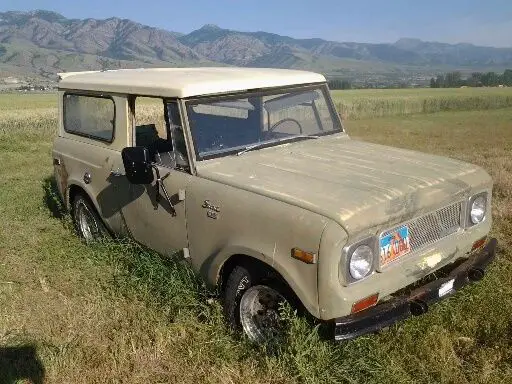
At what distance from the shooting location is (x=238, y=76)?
4.10 metres

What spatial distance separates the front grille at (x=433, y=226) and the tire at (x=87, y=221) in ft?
10.7

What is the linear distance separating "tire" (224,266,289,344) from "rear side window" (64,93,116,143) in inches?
77.2

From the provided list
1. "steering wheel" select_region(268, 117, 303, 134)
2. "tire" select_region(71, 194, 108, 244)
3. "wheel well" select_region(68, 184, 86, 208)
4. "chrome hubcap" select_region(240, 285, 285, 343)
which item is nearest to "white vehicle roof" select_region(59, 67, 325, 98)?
"steering wheel" select_region(268, 117, 303, 134)

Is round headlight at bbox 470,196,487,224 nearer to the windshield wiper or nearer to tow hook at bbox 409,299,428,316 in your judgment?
tow hook at bbox 409,299,428,316

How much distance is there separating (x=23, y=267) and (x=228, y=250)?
3013 millimetres

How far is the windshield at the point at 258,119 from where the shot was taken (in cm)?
369

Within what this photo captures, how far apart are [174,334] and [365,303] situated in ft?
5.14

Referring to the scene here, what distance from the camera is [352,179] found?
10.6 ft

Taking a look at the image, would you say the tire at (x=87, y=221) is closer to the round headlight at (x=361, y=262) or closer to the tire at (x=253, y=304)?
the tire at (x=253, y=304)

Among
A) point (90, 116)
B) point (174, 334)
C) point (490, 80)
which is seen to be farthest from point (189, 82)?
point (490, 80)

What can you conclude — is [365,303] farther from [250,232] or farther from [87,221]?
[87,221]

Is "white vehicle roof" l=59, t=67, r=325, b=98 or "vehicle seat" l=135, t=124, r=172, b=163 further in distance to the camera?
"vehicle seat" l=135, t=124, r=172, b=163

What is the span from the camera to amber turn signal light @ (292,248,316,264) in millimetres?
2682

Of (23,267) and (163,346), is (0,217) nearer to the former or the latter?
(23,267)
